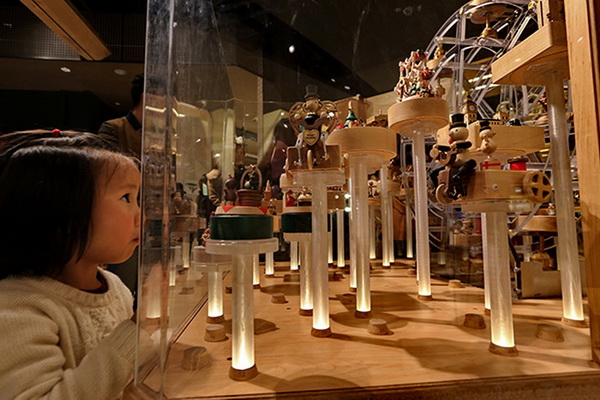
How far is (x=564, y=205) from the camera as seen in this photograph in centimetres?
74

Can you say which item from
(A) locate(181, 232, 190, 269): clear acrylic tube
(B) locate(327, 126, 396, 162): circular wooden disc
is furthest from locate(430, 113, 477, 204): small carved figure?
(A) locate(181, 232, 190, 269): clear acrylic tube

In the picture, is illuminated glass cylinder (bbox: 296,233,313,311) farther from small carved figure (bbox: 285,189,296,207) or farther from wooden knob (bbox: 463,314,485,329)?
wooden knob (bbox: 463,314,485,329)

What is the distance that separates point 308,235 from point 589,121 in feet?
2.14

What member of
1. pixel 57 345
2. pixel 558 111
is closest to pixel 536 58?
pixel 558 111

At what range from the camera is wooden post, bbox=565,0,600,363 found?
0.58 metres

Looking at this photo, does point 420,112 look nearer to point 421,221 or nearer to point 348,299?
point 421,221

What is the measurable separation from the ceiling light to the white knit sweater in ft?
3.03

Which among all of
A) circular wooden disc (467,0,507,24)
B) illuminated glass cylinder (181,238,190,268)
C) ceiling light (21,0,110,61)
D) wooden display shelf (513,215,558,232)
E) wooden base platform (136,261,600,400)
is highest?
circular wooden disc (467,0,507,24)

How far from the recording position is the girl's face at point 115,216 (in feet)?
1.66

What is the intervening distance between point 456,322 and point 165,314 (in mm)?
660

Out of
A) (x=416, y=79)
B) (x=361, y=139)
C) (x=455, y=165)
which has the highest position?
(x=416, y=79)

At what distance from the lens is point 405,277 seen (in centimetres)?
137

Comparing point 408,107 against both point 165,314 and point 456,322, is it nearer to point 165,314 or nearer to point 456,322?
point 456,322

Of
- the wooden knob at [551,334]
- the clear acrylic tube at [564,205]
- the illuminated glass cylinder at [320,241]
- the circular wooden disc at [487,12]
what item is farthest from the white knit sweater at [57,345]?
the circular wooden disc at [487,12]
